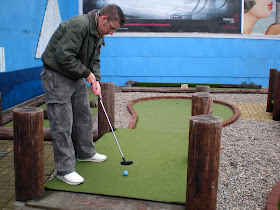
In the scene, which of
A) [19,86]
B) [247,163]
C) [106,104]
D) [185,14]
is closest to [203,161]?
[247,163]

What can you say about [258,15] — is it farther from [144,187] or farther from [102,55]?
[144,187]

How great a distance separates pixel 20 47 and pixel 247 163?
555 centimetres

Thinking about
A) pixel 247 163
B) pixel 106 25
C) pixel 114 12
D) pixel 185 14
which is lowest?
pixel 247 163

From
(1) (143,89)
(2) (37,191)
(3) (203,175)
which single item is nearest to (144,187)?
(3) (203,175)

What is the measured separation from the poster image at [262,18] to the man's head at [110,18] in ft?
30.0

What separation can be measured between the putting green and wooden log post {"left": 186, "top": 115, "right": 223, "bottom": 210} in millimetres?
281

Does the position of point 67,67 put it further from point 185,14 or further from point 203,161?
point 185,14

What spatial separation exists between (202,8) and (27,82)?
667 centimetres

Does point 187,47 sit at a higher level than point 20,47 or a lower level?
higher

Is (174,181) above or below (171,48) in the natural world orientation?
below

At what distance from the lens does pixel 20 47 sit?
700 cm

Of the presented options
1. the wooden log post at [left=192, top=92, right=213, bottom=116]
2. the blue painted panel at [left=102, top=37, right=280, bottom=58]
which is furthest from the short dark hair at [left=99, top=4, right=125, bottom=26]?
the blue painted panel at [left=102, top=37, right=280, bottom=58]

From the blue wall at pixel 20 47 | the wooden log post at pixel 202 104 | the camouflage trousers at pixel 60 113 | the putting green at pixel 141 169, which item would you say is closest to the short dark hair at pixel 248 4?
the blue wall at pixel 20 47

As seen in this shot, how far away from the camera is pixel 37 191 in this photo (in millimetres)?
2553
